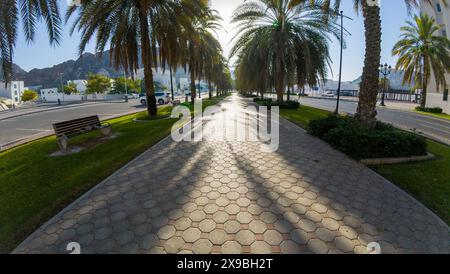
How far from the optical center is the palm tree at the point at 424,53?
68.2ft

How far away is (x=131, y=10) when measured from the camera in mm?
11922

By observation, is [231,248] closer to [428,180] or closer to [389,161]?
[428,180]

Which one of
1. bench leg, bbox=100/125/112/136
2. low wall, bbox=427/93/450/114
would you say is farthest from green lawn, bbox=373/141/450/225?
low wall, bbox=427/93/450/114

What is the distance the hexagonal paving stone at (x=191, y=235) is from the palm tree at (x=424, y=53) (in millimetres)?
28544

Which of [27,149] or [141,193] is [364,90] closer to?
[141,193]

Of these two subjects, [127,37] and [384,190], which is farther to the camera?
[127,37]

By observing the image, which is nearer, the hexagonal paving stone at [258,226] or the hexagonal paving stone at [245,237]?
the hexagonal paving stone at [245,237]

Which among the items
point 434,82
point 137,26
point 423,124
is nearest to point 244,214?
point 137,26

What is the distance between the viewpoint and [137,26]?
12.2m

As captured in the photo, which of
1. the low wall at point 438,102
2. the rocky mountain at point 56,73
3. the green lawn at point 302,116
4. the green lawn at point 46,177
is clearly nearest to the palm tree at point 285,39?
the green lawn at point 302,116

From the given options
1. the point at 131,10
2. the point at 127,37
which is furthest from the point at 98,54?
the point at 131,10

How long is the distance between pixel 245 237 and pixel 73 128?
731cm

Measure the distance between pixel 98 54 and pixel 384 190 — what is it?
14.3m

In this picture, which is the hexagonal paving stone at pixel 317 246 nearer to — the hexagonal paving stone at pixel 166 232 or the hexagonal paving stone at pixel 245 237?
the hexagonal paving stone at pixel 245 237
